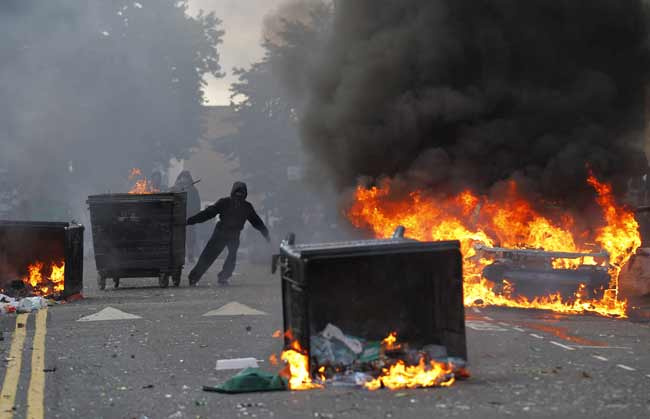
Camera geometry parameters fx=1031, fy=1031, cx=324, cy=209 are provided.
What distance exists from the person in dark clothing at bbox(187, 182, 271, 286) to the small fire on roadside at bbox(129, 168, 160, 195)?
4.46 feet

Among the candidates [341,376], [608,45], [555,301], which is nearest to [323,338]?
[341,376]

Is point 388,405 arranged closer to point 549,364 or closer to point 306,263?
point 306,263

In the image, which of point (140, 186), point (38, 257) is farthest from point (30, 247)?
point (140, 186)

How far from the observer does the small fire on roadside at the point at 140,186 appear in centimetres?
2298

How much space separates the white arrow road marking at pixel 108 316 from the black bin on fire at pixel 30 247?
8.88 feet

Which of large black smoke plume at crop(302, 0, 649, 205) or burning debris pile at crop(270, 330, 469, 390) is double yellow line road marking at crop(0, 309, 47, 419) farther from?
large black smoke plume at crop(302, 0, 649, 205)

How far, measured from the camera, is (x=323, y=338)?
7.87 metres

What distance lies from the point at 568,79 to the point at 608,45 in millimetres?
1362

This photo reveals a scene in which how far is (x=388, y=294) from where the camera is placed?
27.0 ft

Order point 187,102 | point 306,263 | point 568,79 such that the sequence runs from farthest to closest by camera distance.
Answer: point 187,102 → point 568,79 → point 306,263

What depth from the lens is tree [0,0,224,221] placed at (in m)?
21.3

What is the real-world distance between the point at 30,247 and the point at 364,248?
383 inches

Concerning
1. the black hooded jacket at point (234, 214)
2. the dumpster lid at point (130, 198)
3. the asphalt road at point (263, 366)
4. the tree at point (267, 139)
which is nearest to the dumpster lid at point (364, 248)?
the asphalt road at point (263, 366)

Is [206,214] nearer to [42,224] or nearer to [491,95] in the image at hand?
[42,224]
